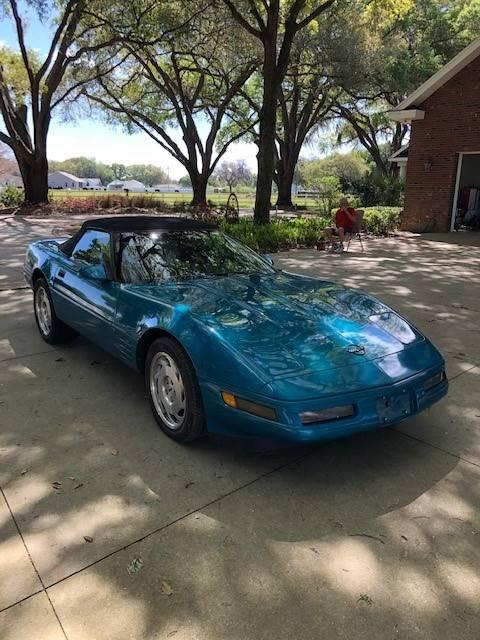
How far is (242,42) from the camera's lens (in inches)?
770

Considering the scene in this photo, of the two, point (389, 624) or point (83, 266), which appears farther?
point (83, 266)

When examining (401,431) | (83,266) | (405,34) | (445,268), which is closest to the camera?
(401,431)

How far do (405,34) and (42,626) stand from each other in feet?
96.9

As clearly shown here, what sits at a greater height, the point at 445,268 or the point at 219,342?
the point at 219,342

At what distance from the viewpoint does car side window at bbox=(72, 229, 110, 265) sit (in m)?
4.12

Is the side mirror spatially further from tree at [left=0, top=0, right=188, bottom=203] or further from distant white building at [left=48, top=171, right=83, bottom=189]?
distant white building at [left=48, top=171, right=83, bottom=189]

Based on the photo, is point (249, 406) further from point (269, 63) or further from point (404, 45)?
point (404, 45)

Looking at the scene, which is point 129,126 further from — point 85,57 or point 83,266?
point 83,266

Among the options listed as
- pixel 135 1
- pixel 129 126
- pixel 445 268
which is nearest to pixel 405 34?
pixel 135 1

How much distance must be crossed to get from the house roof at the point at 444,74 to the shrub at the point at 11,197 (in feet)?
57.4

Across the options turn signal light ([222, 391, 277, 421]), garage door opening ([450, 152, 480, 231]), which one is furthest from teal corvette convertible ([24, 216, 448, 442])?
garage door opening ([450, 152, 480, 231])

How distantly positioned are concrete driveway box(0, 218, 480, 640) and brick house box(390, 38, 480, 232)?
44.9 ft

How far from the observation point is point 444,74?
49.0 ft

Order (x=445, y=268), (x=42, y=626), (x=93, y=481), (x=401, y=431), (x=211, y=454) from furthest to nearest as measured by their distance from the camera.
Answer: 1. (x=445, y=268)
2. (x=401, y=431)
3. (x=211, y=454)
4. (x=93, y=481)
5. (x=42, y=626)
